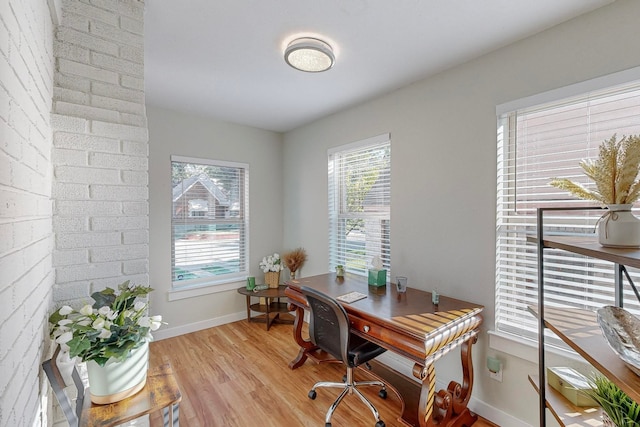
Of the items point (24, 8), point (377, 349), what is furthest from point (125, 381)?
point (377, 349)

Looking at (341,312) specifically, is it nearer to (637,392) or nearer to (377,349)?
(377,349)

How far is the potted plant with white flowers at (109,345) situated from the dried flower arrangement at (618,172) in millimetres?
1771

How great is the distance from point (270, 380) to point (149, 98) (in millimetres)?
2905

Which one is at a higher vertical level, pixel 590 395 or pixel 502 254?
pixel 502 254

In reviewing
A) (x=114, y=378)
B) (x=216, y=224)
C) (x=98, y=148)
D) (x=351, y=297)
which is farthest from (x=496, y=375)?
(x=216, y=224)

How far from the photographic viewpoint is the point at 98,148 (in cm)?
136

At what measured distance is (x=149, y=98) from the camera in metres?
2.81

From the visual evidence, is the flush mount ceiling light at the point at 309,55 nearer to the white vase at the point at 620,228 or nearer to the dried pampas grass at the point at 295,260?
the white vase at the point at 620,228

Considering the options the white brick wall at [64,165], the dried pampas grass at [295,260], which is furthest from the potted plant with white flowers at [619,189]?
the dried pampas grass at [295,260]

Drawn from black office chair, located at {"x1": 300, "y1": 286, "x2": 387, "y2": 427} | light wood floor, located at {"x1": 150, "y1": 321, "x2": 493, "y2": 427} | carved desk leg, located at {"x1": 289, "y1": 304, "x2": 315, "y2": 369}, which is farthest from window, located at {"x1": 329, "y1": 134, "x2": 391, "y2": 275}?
light wood floor, located at {"x1": 150, "y1": 321, "x2": 493, "y2": 427}

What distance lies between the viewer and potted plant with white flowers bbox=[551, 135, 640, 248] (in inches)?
35.7

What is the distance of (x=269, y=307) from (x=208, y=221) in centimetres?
132

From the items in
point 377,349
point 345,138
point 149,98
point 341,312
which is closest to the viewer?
point 341,312

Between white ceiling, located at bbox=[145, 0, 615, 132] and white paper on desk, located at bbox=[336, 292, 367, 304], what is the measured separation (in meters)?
1.75
